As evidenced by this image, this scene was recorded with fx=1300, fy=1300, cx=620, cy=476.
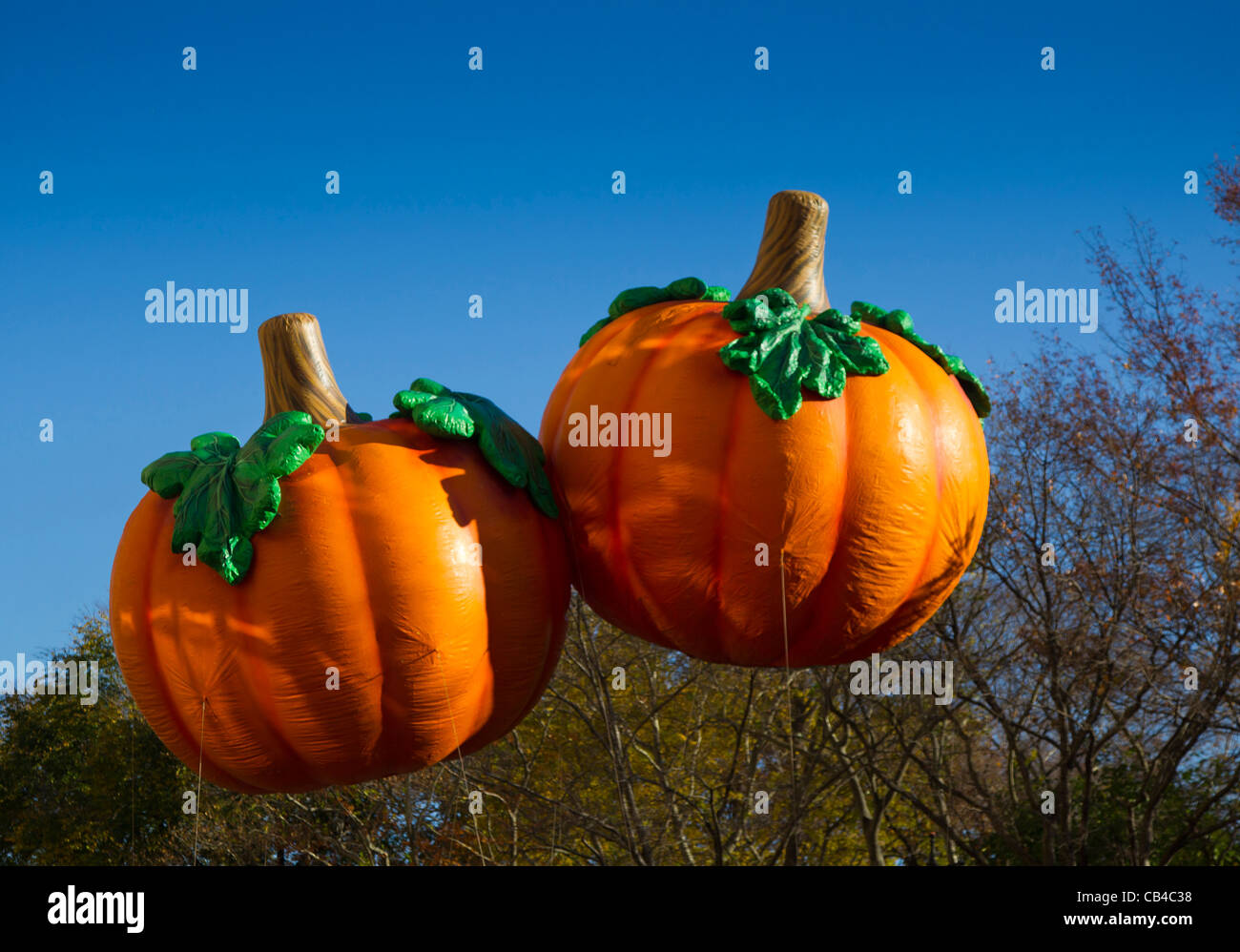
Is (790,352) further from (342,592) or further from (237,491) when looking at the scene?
(237,491)

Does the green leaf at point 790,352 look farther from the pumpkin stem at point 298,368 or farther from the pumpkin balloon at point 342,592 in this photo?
the pumpkin stem at point 298,368

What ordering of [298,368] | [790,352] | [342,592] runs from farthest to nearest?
[298,368]
[790,352]
[342,592]

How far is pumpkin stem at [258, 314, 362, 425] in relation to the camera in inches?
141

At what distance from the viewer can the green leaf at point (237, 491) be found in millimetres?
3143

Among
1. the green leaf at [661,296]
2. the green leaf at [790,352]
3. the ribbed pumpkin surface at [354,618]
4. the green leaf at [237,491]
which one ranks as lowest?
the ribbed pumpkin surface at [354,618]

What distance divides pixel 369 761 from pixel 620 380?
1.18 m

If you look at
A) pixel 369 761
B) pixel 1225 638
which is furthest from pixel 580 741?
pixel 369 761

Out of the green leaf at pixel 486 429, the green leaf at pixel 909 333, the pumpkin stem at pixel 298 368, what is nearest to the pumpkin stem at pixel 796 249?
the green leaf at pixel 909 333

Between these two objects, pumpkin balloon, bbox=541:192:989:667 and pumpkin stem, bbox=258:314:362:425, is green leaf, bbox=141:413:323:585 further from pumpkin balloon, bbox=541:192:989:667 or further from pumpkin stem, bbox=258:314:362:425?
pumpkin balloon, bbox=541:192:989:667

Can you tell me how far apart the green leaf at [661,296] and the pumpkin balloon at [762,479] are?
0.89 feet

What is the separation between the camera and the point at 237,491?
321 cm

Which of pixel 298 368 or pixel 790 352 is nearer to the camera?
pixel 790 352

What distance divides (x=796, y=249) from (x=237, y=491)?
65.0 inches

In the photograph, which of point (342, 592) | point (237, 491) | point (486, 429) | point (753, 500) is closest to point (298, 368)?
point (237, 491)
